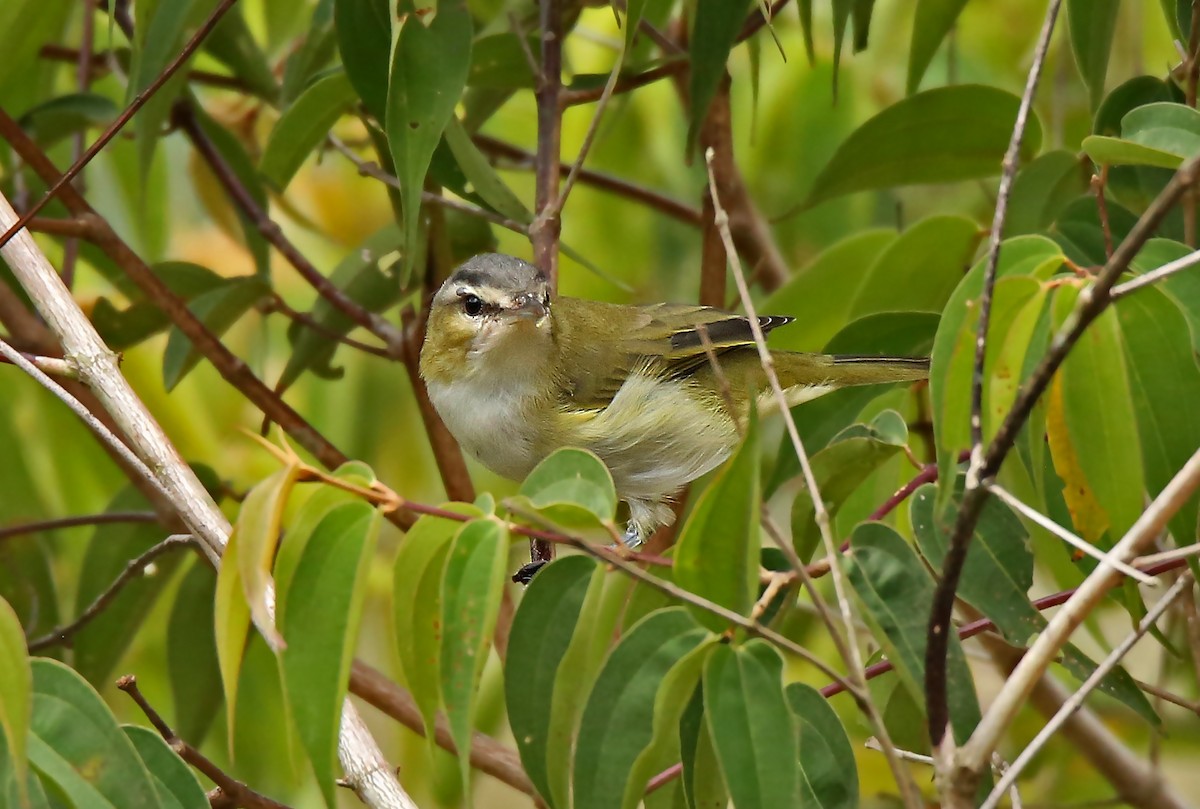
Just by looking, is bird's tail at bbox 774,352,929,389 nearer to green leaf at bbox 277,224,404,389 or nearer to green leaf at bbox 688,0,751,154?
green leaf at bbox 688,0,751,154

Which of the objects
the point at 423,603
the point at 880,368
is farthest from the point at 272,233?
the point at 423,603

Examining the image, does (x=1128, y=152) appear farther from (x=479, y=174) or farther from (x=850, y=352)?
(x=479, y=174)

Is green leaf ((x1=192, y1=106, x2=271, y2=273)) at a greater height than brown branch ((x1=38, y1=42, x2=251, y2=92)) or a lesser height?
lesser

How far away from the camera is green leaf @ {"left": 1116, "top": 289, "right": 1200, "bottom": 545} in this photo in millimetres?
1875

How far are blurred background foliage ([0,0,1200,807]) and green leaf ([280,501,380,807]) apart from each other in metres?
1.67

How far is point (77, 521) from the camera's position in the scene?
315 centimetres

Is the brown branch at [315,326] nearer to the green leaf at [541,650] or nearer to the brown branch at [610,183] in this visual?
the brown branch at [610,183]

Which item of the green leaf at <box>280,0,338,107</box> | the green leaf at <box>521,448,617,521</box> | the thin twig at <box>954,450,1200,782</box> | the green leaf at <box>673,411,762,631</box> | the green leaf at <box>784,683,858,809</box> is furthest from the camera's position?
the green leaf at <box>280,0,338,107</box>

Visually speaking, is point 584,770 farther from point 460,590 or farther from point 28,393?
point 28,393

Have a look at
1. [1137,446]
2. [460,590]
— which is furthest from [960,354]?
[460,590]

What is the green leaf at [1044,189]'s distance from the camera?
293 cm

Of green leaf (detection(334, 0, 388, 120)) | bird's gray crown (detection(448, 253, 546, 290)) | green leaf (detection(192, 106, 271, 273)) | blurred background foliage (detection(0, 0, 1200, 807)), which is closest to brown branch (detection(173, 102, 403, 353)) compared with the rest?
green leaf (detection(192, 106, 271, 273))

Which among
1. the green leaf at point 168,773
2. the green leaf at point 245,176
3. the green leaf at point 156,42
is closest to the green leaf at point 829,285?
the green leaf at point 245,176

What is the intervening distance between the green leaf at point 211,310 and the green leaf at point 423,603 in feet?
5.66
